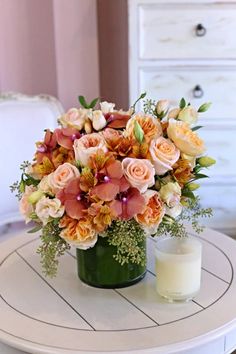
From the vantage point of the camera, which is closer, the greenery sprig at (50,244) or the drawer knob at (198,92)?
the greenery sprig at (50,244)

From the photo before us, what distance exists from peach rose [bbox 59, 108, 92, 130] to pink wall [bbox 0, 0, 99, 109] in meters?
1.07

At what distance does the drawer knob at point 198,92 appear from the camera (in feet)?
6.70

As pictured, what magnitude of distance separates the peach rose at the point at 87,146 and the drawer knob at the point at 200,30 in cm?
92

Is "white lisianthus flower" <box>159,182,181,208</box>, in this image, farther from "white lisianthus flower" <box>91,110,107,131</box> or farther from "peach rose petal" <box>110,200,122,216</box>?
"white lisianthus flower" <box>91,110,107,131</box>

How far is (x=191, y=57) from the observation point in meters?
2.00

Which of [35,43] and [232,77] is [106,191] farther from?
[35,43]

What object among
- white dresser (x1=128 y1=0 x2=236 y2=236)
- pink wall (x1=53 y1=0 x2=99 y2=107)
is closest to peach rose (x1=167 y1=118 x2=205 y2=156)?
white dresser (x1=128 y1=0 x2=236 y2=236)

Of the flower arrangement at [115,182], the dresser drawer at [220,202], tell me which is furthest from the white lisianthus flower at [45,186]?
the dresser drawer at [220,202]

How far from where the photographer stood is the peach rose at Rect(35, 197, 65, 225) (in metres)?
1.17

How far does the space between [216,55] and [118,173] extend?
1008mm

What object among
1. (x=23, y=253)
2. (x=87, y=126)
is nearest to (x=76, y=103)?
(x=23, y=253)

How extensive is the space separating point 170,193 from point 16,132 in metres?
1.07

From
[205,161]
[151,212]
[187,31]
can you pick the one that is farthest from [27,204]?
[187,31]

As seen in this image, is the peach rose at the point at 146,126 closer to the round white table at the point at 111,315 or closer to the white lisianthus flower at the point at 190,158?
the white lisianthus flower at the point at 190,158
